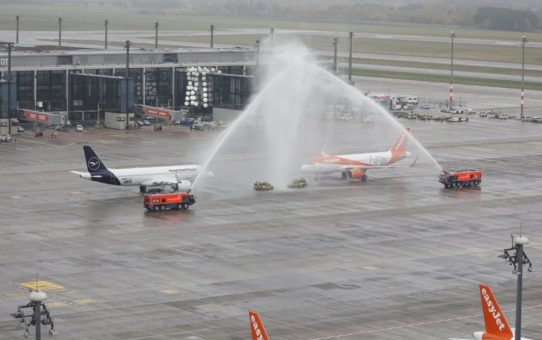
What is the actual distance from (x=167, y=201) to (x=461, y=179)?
30.3 m

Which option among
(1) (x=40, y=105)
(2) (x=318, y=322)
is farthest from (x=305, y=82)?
(2) (x=318, y=322)

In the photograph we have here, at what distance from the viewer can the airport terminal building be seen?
577 feet

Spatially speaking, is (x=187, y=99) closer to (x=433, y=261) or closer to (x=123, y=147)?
(x=123, y=147)

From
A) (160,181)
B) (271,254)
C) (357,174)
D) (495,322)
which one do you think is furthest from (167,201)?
(495,322)

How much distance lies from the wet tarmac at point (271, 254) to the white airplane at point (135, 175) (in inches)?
60.1

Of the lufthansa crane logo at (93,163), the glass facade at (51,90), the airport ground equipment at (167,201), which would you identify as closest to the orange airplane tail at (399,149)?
the airport ground equipment at (167,201)

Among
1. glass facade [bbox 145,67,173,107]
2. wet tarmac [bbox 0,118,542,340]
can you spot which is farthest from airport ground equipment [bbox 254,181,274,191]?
glass facade [bbox 145,67,173,107]

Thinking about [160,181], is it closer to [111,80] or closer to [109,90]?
[111,80]

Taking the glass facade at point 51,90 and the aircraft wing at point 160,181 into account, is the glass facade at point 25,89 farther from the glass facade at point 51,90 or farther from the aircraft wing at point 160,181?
the aircraft wing at point 160,181

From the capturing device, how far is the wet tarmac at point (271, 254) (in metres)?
73.7

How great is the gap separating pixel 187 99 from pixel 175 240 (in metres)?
94.7

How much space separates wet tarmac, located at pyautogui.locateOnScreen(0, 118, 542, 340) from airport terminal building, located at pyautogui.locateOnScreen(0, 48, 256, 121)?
114 feet

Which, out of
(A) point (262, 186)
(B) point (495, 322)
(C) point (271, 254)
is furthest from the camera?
(A) point (262, 186)

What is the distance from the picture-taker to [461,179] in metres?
125
